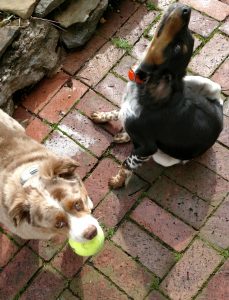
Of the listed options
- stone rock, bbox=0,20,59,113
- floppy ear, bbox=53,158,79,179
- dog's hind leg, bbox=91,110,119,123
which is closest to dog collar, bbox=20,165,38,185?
floppy ear, bbox=53,158,79,179

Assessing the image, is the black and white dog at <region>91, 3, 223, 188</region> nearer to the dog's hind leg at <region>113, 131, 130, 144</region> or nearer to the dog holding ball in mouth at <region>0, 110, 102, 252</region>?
the dog's hind leg at <region>113, 131, 130, 144</region>

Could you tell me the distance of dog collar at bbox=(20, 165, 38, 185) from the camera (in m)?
3.45

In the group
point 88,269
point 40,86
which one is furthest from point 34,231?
point 40,86

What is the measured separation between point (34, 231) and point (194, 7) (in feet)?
10.5

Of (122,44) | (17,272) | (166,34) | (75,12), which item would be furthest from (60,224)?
(75,12)

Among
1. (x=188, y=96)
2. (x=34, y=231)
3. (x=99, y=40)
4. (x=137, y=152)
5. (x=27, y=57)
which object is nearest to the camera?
(x=34, y=231)

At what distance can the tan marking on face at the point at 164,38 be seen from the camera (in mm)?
3205

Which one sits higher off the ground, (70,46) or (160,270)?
(70,46)

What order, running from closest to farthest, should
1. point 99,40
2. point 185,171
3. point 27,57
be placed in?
1. point 185,171
2. point 27,57
3. point 99,40

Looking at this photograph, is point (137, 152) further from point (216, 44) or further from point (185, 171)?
point (216, 44)

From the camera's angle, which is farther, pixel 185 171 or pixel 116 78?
pixel 116 78

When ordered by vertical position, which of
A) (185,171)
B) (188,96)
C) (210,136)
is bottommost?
(185,171)

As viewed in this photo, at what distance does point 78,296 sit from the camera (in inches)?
164

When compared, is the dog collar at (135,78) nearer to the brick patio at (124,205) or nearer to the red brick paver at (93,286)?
the brick patio at (124,205)
